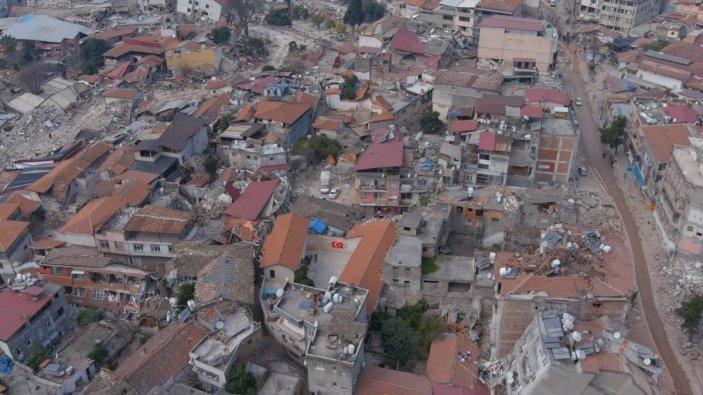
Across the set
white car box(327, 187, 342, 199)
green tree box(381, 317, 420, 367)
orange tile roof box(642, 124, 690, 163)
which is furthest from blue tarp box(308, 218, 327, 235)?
orange tile roof box(642, 124, 690, 163)

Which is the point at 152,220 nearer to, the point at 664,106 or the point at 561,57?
the point at 664,106

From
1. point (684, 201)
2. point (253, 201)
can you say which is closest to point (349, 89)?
point (253, 201)

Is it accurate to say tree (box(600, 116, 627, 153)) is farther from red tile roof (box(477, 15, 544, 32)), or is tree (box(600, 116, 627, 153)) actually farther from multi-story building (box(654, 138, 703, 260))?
red tile roof (box(477, 15, 544, 32))

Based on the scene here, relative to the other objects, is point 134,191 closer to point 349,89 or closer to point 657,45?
point 349,89

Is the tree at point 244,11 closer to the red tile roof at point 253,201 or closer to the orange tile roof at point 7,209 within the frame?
the red tile roof at point 253,201

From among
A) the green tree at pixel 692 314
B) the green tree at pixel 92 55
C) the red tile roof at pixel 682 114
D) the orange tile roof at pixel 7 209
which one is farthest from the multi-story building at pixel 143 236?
the green tree at pixel 92 55

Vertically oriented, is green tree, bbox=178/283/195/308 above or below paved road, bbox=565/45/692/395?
above
